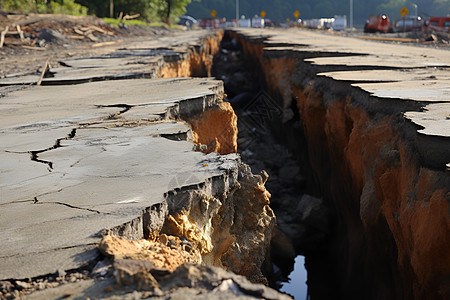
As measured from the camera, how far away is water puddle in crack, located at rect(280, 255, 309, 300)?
4.85 metres

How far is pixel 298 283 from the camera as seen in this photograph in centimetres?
500

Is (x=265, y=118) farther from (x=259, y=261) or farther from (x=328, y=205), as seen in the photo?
(x=259, y=261)

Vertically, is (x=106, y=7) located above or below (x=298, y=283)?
above

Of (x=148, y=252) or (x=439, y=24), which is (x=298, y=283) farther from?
(x=439, y=24)

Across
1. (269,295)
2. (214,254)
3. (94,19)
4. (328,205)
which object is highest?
(94,19)

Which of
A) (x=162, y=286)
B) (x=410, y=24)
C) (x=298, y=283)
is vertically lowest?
(x=298, y=283)

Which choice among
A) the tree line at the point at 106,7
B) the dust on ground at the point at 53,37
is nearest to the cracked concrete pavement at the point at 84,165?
the dust on ground at the point at 53,37

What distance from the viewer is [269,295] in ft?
4.08

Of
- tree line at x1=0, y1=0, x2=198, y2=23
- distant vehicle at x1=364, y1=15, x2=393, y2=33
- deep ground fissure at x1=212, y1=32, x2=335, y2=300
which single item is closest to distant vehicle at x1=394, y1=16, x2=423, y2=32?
distant vehicle at x1=364, y1=15, x2=393, y2=33

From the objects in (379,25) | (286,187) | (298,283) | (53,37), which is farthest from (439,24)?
(298,283)

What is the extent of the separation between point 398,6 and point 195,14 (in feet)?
89.7

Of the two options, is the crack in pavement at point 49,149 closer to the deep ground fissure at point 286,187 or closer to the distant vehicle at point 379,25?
the deep ground fissure at point 286,187

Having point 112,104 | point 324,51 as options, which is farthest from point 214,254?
point 324,51

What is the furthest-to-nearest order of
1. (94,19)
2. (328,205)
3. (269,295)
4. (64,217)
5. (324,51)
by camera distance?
(94,19), (324,51), (328,205), (64,217), (269,295)
